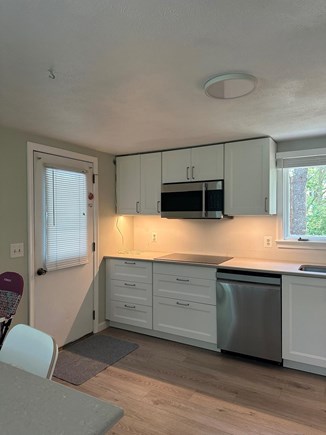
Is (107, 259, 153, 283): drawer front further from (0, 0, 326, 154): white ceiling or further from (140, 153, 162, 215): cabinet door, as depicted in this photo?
(0, 0, 326, 154): white ceiling

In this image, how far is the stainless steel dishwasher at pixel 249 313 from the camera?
109 inches

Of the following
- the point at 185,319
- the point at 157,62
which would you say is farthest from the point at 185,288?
the point at 157,62

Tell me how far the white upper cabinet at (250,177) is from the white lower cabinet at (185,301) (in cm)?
76

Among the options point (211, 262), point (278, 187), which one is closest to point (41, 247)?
point (211, 262)

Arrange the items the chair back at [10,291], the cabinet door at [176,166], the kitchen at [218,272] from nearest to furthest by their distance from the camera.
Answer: the chair back at [10,291] < the kitchen at [218,272] < the cabinet door at [176,166]

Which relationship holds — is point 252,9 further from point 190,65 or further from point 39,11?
point 39,11

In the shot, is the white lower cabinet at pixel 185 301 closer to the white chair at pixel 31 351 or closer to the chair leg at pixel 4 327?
the chair leg at pixel 4 327

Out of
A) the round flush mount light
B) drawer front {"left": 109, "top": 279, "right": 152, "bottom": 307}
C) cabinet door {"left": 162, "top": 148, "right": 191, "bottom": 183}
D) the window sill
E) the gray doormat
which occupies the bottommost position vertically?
the gray doormat

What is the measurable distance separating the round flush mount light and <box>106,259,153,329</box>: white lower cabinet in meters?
2.10

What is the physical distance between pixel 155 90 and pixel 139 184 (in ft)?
6.40

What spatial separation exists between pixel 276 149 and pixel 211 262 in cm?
141

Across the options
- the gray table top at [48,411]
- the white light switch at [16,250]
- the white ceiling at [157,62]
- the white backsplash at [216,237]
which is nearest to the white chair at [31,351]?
the gray table top at [48,411]

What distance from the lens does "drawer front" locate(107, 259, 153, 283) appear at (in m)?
3.49

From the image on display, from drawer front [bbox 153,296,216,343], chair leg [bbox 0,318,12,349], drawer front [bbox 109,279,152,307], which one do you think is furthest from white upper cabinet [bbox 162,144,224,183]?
chair leg [bbox 0,318,12,349]
